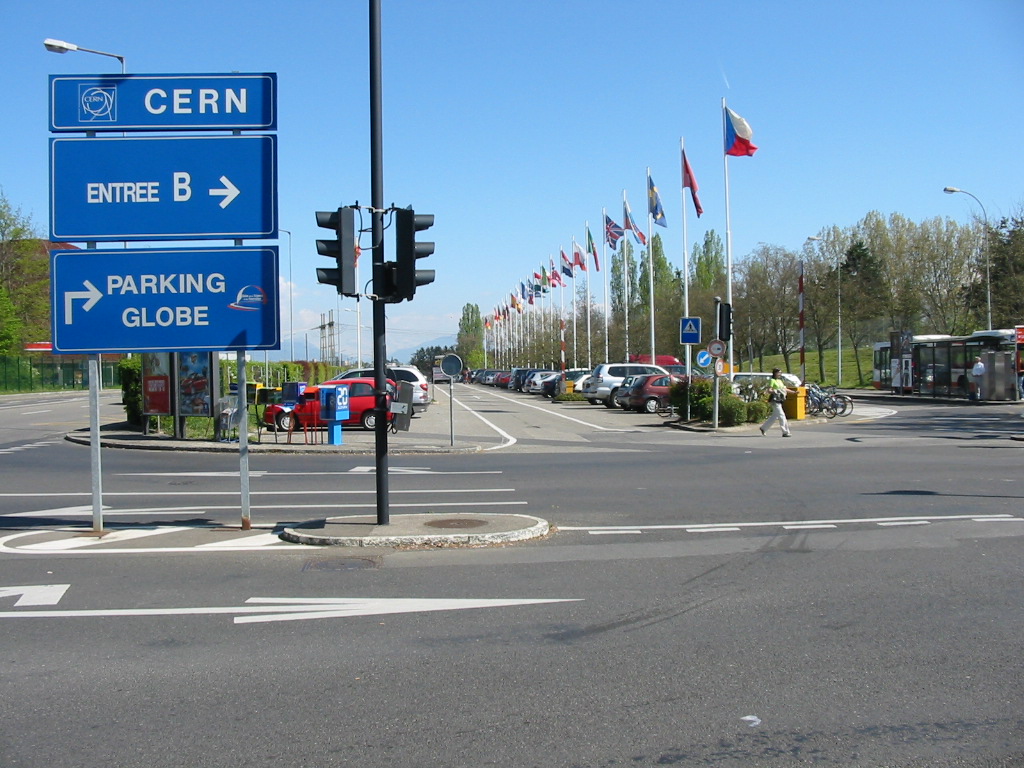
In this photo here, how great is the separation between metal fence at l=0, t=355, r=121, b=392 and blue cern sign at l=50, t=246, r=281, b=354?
2615 inches

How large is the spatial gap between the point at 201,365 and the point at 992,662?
21.8 meters

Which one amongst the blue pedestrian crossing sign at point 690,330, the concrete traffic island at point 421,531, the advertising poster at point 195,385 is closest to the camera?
the concrete traffic island at point 421,531

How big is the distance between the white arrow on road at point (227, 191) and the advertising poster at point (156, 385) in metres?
15.2

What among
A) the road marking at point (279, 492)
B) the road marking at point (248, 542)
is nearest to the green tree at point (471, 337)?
the road marking at point (279, 492)

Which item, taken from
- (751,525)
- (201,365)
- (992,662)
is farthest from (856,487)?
(201,365)

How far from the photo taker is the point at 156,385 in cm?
2552

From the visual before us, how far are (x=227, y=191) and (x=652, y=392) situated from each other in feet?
95.2

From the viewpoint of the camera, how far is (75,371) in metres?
85.2

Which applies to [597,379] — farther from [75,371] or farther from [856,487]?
[75,371]

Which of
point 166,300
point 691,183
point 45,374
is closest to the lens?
point 166,300

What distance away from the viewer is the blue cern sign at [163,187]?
425 inches

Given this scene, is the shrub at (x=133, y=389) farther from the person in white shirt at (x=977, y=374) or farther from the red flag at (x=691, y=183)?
the person in white shirt at (x=977, y=374)

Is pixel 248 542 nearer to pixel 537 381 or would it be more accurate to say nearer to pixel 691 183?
pixel 691 183

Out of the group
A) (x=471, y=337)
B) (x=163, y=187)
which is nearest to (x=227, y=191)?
(x=163, y=187)
